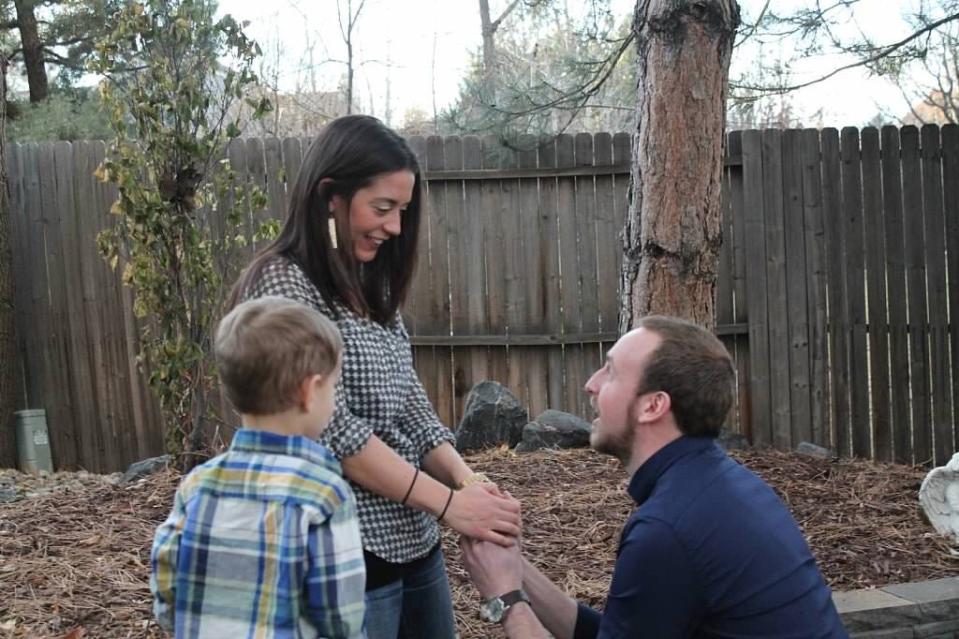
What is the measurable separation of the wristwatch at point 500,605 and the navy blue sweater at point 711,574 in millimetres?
245

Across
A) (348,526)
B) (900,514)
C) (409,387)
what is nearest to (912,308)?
(900,514)

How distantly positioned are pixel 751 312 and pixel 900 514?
2.58 m

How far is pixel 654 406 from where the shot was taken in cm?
202

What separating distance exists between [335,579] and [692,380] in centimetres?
86

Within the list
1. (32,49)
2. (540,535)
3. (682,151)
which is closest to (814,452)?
(540,535)

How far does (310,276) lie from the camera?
6.25 feet

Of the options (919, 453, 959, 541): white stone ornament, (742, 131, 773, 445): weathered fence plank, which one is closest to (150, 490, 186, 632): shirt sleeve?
(919, 453, 959, 541): white stone ornament

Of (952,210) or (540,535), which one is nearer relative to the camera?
(540,535)

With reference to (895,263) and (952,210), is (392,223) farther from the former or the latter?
(952,210)

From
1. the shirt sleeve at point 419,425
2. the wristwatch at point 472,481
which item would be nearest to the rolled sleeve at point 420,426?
the shirt sleeve at point 419,425

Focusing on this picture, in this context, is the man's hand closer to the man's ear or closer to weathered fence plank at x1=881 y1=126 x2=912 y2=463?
the man's ear

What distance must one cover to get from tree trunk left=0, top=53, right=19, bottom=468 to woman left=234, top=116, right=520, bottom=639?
5794mm

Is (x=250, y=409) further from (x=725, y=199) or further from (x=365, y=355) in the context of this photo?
(x=725, y=199)

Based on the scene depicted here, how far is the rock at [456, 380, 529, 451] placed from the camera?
18.7 feet
